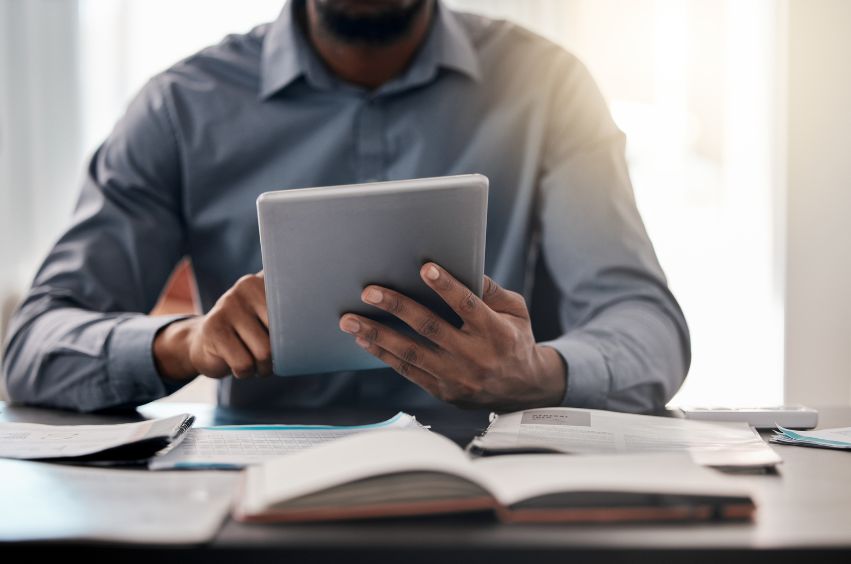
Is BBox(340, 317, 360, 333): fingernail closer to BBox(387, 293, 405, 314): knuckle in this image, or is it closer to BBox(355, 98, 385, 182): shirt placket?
BBox(387, 293, 405, 314): knuckle

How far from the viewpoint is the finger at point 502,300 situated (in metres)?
0.90

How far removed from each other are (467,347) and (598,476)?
37 centimetres

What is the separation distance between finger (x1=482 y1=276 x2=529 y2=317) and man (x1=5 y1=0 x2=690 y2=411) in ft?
0.87

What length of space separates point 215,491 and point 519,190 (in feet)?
3.00

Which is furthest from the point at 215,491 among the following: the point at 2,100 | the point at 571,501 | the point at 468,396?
the point at 2,100

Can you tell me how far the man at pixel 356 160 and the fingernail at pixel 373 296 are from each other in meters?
0.46

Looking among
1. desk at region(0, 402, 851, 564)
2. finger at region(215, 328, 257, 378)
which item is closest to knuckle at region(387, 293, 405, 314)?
finger at region(215, 328, 257, 378)

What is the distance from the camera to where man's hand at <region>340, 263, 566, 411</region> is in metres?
0.82

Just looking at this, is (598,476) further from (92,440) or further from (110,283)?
(110,283)

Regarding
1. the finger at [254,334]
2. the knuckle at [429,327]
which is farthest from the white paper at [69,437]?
the knuckle at [429,327]

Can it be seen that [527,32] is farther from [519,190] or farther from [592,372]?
[592,372]

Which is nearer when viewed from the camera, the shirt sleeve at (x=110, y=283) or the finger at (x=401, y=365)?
the finger at (x=401, y=365)

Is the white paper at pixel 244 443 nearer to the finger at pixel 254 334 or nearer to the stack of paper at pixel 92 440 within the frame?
the stack of paper at pixel 92 440

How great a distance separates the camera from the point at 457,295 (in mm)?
810
